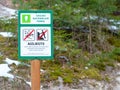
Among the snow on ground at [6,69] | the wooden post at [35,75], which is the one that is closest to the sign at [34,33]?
the wooden post at [35,75]

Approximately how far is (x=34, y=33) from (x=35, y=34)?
1 cm

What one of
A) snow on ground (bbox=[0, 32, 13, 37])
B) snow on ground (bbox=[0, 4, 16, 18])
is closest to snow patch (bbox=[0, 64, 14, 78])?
snow on ground (bbox=[0, 32, 13, 37])

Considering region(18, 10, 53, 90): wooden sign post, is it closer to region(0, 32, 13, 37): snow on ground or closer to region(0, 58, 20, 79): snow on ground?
region(0, 58, 20, 79): snow on ground

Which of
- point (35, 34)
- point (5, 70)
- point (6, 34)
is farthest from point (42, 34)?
point (6, 34)

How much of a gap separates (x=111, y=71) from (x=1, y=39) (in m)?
2.33

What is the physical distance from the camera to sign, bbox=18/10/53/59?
3.70m

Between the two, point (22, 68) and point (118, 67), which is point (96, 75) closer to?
point (118, 67)

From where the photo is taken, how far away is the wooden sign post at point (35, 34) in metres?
3.70

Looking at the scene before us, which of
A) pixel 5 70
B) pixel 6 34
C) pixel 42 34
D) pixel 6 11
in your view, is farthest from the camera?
pixel 6 11

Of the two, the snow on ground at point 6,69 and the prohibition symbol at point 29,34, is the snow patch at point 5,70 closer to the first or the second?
the snow on ground at point 6,69

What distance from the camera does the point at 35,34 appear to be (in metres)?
3.72

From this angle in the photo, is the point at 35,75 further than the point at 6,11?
No

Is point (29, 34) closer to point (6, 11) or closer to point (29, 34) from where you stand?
point (29, 34)

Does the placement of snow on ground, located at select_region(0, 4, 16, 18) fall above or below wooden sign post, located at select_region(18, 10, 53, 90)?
above
